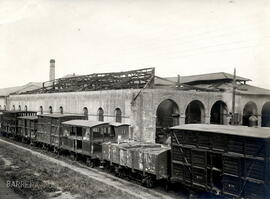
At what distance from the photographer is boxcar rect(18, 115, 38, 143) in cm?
2269

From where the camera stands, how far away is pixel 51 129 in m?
19.8

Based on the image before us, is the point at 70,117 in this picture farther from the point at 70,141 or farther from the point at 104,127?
the point at 104,127

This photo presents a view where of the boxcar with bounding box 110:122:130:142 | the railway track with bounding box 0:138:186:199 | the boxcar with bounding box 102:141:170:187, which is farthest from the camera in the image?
the boxcar with bounding box 110:122:130:142

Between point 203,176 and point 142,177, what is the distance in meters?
3.46

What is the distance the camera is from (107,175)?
13.6 m

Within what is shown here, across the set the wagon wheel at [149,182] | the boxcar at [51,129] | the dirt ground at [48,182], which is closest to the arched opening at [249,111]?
the boxcar at [51,129]

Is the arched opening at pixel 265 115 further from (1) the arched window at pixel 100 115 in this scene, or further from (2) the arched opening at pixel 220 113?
(1) the arched window at pixel 100 115

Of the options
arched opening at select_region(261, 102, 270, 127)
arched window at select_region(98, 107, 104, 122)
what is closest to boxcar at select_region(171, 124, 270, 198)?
arched window at select_region(98, 107, 104, 122)

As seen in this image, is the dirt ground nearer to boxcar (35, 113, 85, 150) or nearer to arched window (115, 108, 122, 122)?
boxcar (35, 113, 85, 150)

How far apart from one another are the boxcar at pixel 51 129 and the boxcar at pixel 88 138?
1.44 m

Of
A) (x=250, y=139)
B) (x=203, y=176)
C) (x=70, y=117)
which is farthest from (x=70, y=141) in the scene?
(x=250, y=139)

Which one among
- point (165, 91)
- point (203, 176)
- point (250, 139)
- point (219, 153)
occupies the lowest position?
point (203, 176)

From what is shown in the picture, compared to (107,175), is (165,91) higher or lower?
higher

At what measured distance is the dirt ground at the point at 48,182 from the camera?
1024cm
